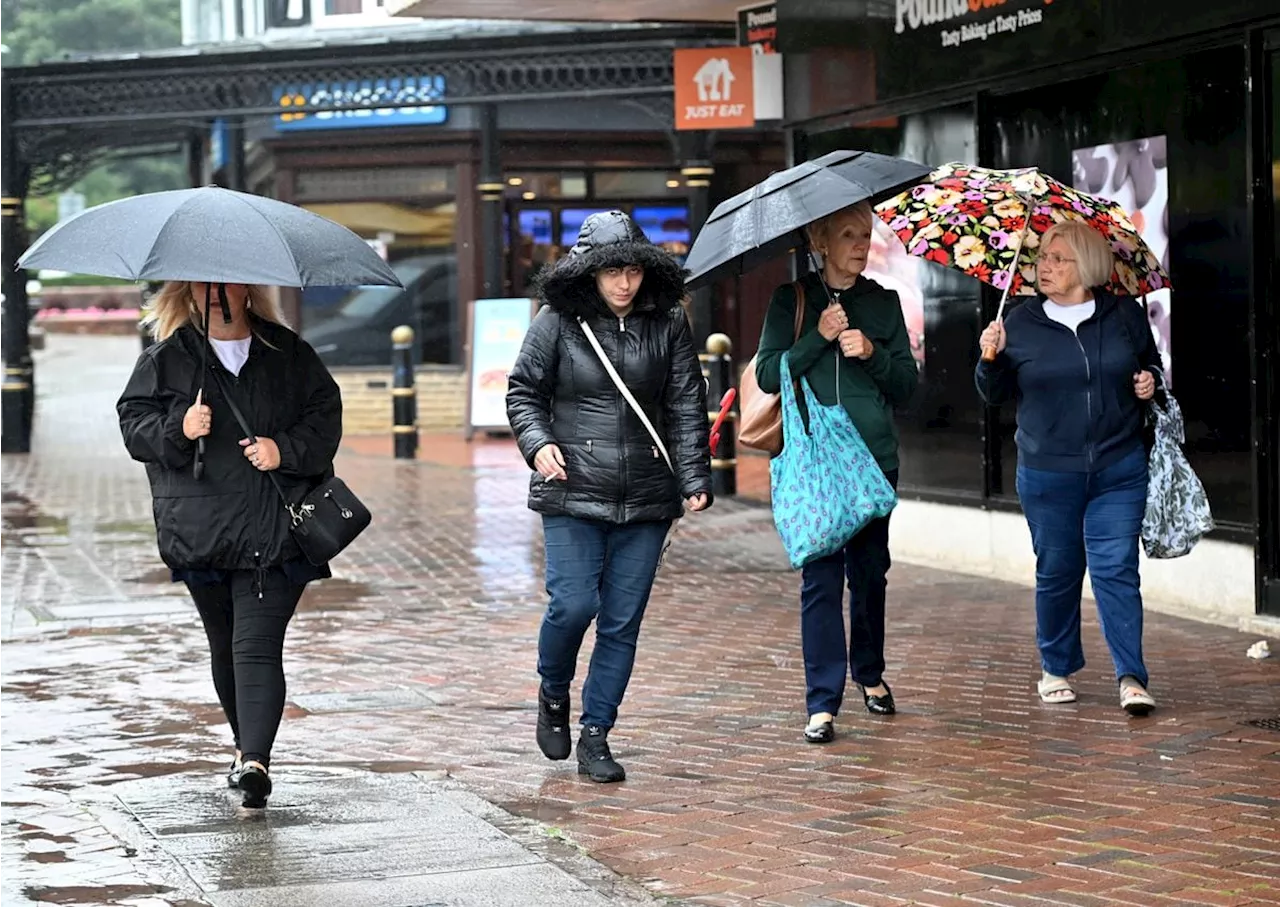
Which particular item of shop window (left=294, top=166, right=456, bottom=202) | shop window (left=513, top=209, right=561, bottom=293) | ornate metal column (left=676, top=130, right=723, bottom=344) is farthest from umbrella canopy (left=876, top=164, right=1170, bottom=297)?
shop window (left=294, top=166, right=456, bottom=202)

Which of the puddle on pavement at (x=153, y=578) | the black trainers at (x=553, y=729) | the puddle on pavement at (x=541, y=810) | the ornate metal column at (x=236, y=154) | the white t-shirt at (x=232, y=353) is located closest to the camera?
the puddle on pavement at (x=541, y=810)

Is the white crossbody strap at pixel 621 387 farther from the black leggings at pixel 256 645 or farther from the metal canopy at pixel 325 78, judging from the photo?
the metal canopy at pixel 325 78

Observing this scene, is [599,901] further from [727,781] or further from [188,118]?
[188,118]

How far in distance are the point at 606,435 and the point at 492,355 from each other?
15.4m

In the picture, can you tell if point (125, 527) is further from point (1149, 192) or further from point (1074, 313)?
point (1074, 313)

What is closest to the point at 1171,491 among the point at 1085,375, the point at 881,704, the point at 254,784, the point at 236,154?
the point at 1085,375

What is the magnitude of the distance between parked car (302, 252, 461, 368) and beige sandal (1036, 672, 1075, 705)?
17.6 m

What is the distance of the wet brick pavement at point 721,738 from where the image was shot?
18.2ft

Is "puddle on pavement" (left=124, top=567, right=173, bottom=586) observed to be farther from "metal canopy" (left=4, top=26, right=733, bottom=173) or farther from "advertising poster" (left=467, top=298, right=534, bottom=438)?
"metal canopy" (left=4, top=26, right=733, bottom=173)

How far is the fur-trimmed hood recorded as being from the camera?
6.54 meters

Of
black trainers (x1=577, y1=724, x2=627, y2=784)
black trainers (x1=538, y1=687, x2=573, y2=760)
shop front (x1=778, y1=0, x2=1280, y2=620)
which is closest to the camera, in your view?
black trainers (x1=577, y1=724, x2=627, y2=784)

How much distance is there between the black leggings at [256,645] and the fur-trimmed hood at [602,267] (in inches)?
49.2

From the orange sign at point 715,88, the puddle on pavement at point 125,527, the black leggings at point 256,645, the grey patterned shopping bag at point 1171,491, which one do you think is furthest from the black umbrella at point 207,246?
the puddle on pavement at point 125,527

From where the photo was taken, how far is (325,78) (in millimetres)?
22578
